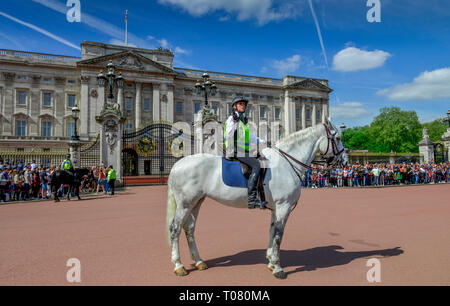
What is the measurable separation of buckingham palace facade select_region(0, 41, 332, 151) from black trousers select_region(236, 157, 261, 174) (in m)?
37.8

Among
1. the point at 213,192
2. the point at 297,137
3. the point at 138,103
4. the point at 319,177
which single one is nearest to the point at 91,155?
the point at 319,177

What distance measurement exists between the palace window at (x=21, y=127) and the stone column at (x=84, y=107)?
8639 mm

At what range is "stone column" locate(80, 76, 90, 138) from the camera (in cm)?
4391

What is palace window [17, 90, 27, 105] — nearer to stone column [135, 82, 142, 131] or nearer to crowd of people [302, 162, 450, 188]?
stone column [135, 82, 142, 131]

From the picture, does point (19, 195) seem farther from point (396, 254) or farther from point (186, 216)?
point (396, 254)

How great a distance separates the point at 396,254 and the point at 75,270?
5468mm

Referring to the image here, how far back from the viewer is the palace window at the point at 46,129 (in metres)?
44.8

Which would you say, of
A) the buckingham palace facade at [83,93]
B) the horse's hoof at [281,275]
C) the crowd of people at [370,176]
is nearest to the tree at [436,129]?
the buckingham palace facade at [83,93]

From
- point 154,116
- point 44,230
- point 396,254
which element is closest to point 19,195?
point 44,230

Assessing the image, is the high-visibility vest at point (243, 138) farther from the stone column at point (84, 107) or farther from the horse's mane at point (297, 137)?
the stone column at point (84, 107)

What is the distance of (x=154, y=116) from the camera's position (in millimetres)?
48531

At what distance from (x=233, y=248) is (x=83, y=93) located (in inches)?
1828

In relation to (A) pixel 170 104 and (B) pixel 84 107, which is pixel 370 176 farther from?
(B) pixel 84 107

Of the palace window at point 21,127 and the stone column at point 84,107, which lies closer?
the palace window at point 21,127
